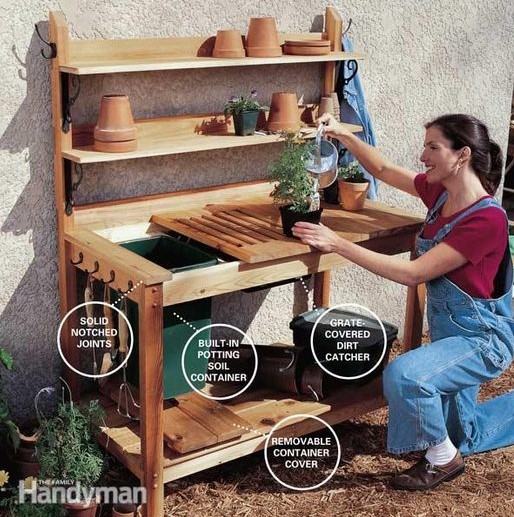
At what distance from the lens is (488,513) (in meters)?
3.54

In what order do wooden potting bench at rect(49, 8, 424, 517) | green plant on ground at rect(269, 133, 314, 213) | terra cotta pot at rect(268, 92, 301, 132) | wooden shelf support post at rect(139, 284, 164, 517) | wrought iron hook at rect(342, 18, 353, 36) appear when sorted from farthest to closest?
wrought iron hook at rect(342, 18, 353, 36), terra cotta pot at rect(268, 92, 301, 132), green plant on ground at rect(269, 133, 314, 213), wooden potting bench at rect(49, 8, 424, 517), wooden shelf support post at rect(139, 284, 164, 517)

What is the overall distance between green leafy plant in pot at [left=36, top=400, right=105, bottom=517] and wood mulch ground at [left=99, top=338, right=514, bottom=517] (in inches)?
13.8

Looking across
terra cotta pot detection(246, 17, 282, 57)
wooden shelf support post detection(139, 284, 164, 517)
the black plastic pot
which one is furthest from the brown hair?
wooden shelf support post detection(139, 284, 164, 517)

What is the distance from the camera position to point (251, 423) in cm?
367

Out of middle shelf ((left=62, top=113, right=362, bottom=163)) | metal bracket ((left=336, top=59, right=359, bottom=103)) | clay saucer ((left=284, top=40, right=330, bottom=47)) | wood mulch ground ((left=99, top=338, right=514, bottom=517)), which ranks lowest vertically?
wood mulch ground ((left=99, top=338, right=514, bottom=517))

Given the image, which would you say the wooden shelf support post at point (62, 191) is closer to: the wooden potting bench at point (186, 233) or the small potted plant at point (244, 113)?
the wooden potting bench at point (186, 233)

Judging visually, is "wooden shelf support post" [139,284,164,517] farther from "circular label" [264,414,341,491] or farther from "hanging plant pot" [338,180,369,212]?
"hanging plant pot" [338,180,369,212]

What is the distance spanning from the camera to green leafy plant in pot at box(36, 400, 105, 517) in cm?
326

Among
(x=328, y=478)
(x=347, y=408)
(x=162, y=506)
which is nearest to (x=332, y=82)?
(x=347, y=408)

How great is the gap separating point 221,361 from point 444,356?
100cm

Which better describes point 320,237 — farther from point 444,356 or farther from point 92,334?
point 92,334

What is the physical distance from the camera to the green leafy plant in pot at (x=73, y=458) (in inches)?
128

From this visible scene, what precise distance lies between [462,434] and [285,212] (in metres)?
1.25

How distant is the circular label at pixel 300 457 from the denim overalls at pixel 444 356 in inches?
13.8
